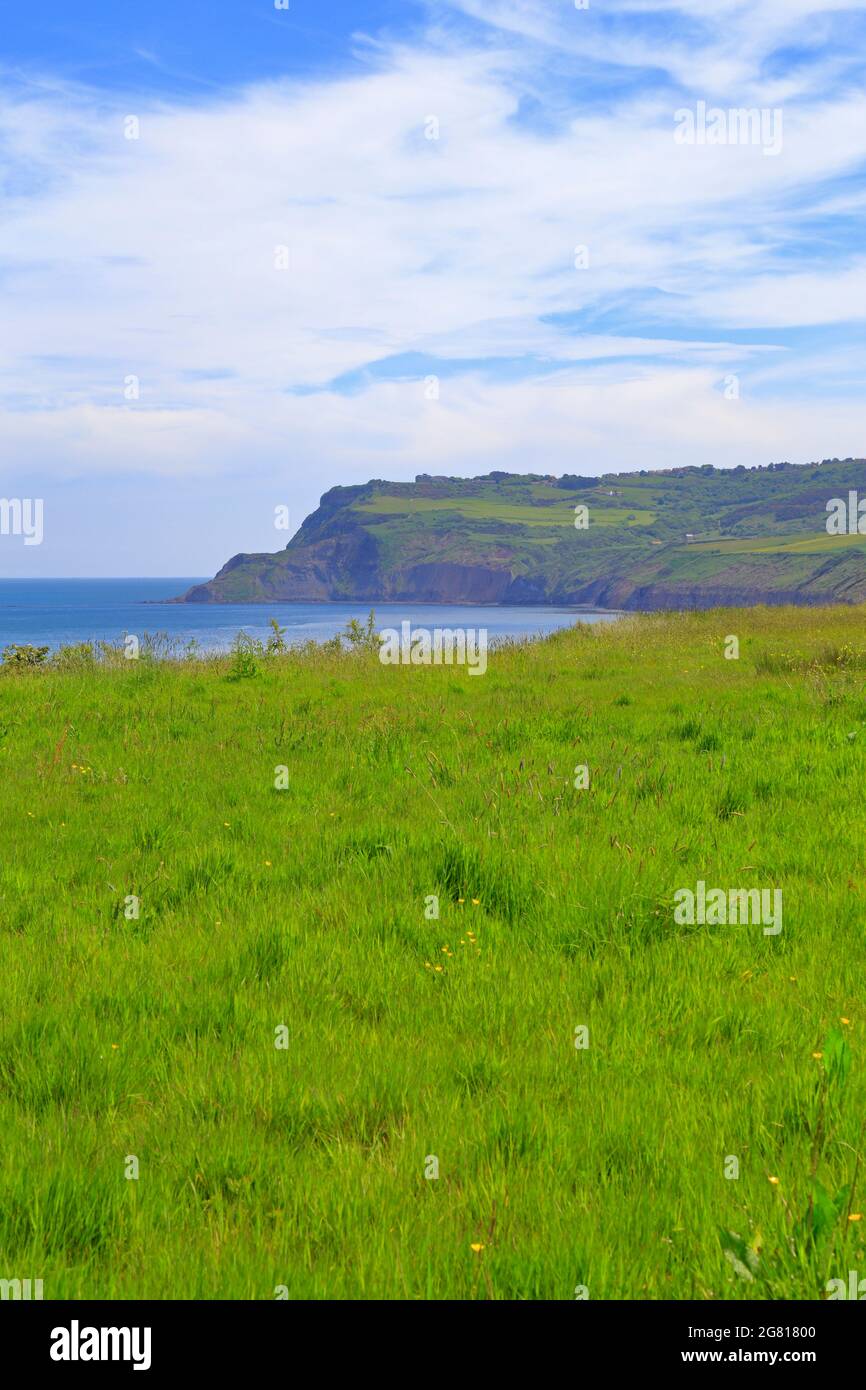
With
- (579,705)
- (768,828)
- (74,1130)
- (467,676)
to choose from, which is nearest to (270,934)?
(74,1130)

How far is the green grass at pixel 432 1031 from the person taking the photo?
306 centimetres

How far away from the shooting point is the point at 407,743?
1195 centimetres

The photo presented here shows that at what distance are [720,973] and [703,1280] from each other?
2521 mm

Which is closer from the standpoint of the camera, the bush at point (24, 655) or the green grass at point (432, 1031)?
the green grass at point (432, 1031)

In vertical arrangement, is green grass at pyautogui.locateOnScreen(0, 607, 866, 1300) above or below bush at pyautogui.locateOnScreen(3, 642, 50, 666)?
below

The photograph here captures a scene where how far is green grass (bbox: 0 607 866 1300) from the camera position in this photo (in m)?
3.06

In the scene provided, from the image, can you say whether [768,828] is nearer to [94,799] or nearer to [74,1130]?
[74,1130]

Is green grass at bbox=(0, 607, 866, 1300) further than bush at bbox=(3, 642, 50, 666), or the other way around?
bush at bbox=(3, 642, 50, 666)

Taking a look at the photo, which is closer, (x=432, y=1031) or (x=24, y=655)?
(x=432, y=1031)

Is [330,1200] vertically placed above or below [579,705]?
below

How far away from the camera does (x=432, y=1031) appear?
460 cm
